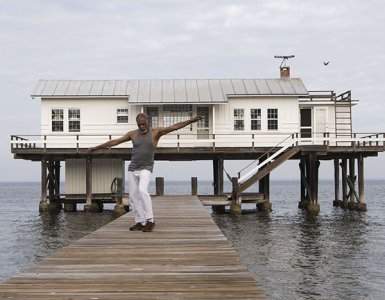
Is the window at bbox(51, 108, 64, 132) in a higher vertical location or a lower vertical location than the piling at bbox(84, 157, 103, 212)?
higher

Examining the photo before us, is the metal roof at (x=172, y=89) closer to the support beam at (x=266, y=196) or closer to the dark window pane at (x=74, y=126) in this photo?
the dark window pane at (x=74, y=126)

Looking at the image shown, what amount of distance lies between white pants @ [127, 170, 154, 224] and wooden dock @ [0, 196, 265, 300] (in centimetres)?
53

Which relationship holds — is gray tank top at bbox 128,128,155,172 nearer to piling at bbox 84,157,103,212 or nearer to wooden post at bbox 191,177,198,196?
wooden post at bbox 191,177,198,196

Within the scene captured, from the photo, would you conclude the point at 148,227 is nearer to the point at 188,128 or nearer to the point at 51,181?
the point at 188,128

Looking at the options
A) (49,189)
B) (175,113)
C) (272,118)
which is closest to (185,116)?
(175,113)

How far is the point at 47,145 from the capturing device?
1222 inches

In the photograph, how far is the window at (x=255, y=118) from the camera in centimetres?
3188

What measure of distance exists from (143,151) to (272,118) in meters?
22.6

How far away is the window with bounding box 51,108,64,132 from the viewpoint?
104 ft

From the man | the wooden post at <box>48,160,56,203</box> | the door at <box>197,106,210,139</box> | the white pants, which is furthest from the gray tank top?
the wooden post at <box>48,160,56,203</box>

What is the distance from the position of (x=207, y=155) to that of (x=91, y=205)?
6499 mm

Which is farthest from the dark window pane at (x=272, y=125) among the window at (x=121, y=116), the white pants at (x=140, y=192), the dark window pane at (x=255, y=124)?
the white pants at (x=140, y=192)

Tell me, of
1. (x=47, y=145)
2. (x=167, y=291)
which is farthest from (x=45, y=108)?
(x=167, y=291)

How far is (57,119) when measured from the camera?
31938 mm
